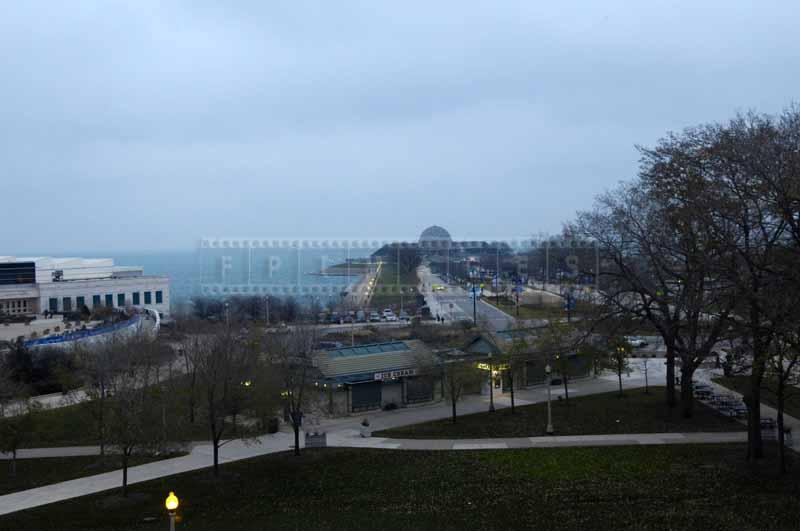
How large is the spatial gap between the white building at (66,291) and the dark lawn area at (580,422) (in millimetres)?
51783

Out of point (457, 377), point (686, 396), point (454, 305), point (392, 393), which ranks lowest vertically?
point (392, 393)

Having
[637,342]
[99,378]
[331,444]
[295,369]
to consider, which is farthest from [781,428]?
[637,342]

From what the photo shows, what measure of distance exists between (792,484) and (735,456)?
2.77 meters

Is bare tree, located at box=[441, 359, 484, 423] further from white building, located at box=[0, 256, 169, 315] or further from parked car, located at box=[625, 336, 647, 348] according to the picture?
white building, located at box=[0, 256, 169, 315]

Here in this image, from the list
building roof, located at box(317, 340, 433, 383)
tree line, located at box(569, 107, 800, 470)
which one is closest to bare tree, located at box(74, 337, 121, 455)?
building roof, located at box(317, 340, 433, 383)

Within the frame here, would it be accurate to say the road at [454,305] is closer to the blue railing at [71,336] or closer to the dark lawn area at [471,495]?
the blue railing at [71,336]

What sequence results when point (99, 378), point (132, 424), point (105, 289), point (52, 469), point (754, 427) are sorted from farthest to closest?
1. point (105, 289)
2. point (99, 378)
3. point (52, 469)
4. point (754, 427)
5. point (132, 424)

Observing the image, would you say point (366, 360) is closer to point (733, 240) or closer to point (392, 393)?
point (392, 393)

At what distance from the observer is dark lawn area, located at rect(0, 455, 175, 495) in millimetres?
19562

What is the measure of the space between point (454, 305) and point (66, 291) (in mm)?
40794

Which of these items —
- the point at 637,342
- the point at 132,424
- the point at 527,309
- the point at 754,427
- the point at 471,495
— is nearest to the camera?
the point at 471,495

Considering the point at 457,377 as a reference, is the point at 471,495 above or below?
below

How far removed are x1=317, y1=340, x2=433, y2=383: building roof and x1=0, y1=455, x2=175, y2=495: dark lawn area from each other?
8639 mm

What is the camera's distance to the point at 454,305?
68062mm
